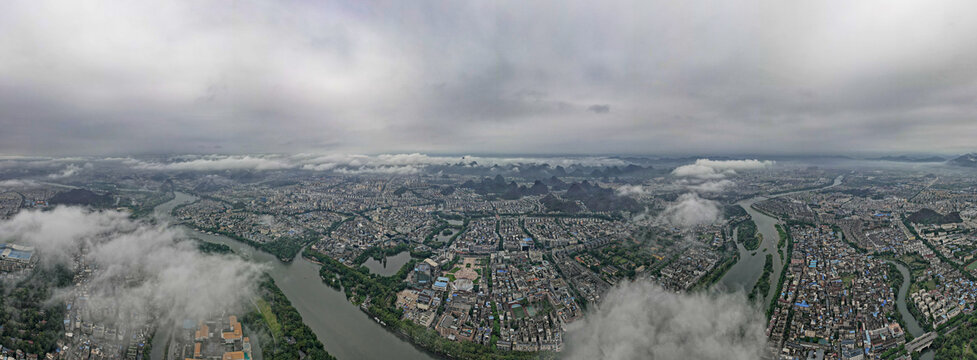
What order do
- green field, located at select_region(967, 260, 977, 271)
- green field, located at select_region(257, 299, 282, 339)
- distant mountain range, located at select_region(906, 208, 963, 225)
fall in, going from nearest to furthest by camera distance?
green field, located at select_region(257, 299, 282, 339) → green field, located at select_region(967, 260, 977, 271) → distant mountain range, located at select_region(906, 208, 963, 225)

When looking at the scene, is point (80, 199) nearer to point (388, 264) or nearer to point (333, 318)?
point (388, 264)

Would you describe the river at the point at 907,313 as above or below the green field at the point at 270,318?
above

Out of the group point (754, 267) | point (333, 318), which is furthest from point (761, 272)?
point (333, 318)

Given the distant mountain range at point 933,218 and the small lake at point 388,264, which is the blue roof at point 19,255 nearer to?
the small lake at point 388,264

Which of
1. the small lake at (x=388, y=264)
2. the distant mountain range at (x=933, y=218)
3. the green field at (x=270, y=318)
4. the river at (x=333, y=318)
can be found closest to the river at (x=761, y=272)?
the distant mountain range at (x=933, y=218)

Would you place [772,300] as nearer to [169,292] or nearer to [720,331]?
[720,331]

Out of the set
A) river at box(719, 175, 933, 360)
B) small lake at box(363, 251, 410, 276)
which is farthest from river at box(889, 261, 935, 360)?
small lake at box(363, 251, 410, 276)

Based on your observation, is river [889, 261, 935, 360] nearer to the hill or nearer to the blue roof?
the blue roof

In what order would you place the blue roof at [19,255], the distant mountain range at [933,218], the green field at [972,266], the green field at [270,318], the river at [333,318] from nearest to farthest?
1. the river at [333,318]
2. the green field at [270,318]
3. the blue roof at [19,255]
4. the green field at [972,266]
5. the distant mountain range at [933,218]
